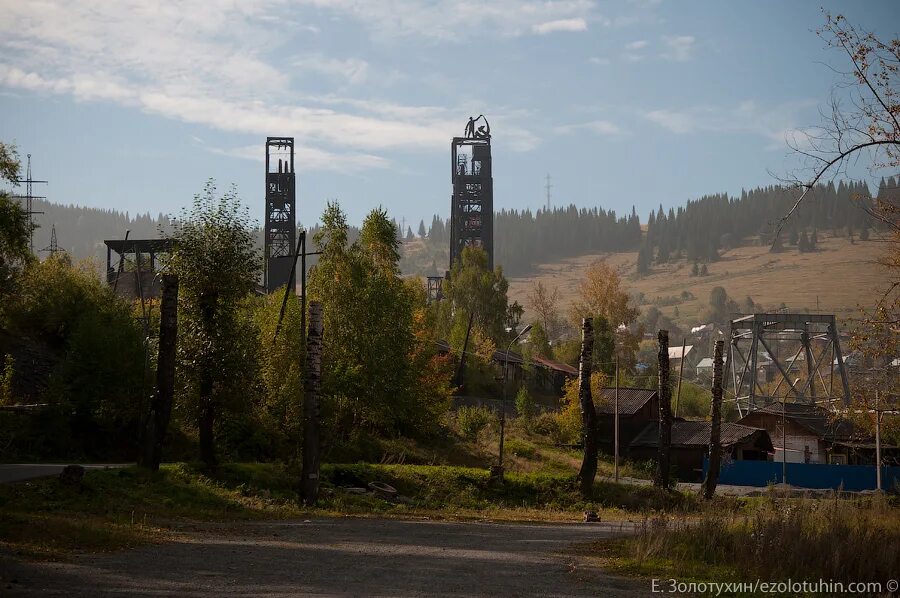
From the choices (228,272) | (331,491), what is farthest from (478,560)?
(228,272)

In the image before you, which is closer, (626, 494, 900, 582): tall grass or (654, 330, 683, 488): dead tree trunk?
(626, 494, 900, 582): tall grass

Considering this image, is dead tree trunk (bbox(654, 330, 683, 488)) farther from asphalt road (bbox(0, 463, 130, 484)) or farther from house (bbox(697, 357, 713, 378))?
house (bbox(697, 357, 713, 378))

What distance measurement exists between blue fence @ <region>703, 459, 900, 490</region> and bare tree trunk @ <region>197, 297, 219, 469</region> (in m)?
33.9

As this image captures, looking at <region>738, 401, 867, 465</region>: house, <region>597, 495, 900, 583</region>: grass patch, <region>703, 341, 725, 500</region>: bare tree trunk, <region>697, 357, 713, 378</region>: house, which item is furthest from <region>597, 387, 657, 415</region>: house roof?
<region>697, 357, 713, 378</region>: house

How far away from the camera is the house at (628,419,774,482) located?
193ft

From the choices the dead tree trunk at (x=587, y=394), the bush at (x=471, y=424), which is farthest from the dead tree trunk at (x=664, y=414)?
the bush at (x=471, y=424)

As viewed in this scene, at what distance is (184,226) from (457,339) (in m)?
49.5

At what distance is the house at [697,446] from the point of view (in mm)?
58969

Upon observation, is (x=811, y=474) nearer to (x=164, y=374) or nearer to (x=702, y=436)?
(x=702, y=436)

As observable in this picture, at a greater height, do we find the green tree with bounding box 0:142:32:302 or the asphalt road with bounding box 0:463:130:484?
the green tree with bounding box 0:142:32:302

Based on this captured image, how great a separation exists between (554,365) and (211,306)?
63003 mm

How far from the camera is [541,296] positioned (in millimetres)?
131250

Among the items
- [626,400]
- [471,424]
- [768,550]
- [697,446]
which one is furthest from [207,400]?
[626,400]

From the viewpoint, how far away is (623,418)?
65.4 meters
